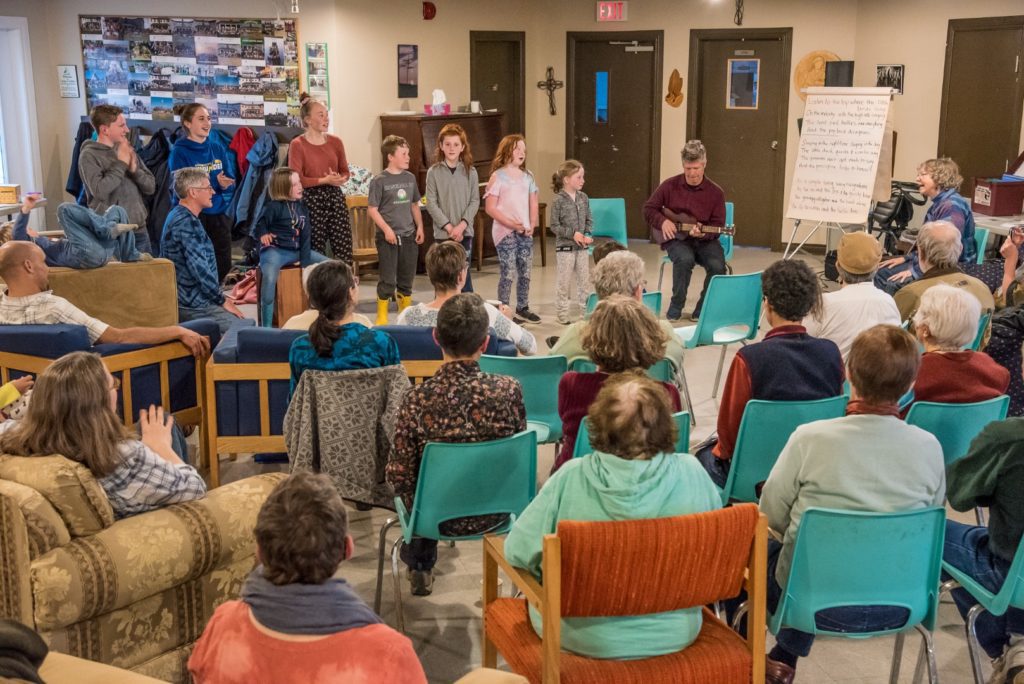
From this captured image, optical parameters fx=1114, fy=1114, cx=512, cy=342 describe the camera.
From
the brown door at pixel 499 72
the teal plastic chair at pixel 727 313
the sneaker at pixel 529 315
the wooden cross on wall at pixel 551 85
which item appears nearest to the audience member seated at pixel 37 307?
the teal plastic chair at pixel 727 313

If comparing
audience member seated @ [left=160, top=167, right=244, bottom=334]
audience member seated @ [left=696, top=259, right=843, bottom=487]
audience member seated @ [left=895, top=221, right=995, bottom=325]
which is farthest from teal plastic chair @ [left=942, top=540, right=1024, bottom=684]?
audience member seated @ [left=160, top=167, right=244, bottom=334]

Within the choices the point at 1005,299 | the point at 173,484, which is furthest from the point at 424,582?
the point at 1005,299

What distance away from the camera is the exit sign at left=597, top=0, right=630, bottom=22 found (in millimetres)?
11211

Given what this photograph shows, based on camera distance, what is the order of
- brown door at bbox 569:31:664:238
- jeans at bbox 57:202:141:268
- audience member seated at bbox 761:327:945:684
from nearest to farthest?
audience member seated at bbox 761:327:945:684 → jeans at bbox 57:202:141:268 → brown door at bbox 569:31:664:238

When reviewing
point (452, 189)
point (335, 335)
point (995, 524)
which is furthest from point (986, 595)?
point (452, 189)

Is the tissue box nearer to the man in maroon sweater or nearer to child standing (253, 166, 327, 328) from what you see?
the man in maroon sweater

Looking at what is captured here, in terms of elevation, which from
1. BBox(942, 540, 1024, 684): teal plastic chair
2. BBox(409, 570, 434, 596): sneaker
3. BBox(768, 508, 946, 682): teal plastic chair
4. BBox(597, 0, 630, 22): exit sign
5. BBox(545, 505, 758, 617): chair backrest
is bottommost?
BBox(409, 570, 434, 596): sneaker

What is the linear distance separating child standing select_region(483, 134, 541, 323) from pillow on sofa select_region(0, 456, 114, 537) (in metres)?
4.95

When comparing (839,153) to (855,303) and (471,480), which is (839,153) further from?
(471,480)

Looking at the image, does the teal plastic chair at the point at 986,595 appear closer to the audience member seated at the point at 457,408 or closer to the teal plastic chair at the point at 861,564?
the teal plastic chair at the point at 861,564

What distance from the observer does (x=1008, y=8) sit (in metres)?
9.18

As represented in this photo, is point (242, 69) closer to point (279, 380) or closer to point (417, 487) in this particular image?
point (279, 380)

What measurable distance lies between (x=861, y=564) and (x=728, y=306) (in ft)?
10.6

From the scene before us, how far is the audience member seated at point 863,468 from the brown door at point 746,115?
834 cm
